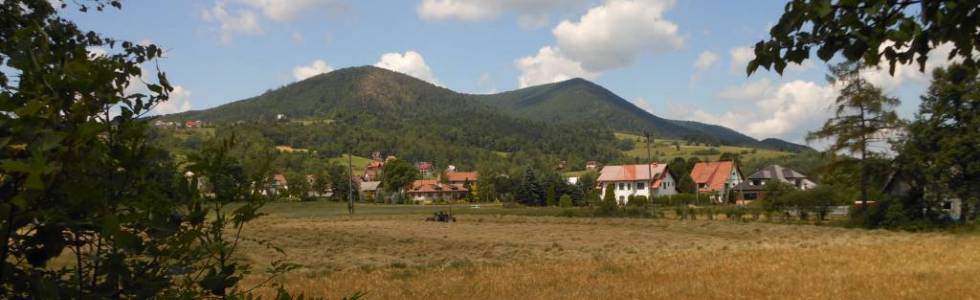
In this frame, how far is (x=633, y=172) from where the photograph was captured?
97938mm

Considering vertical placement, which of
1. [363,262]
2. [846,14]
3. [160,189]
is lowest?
[363,262]

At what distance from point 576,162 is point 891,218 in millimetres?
133471

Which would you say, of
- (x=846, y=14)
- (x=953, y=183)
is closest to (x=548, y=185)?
(x=953, y=183)

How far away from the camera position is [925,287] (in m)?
Result: 12.4

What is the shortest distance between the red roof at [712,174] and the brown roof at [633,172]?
717 centimetres

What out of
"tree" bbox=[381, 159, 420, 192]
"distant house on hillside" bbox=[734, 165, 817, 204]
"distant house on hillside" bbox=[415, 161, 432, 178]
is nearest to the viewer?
"distant house on hillside" bbox=[734, 165, 817, 204]

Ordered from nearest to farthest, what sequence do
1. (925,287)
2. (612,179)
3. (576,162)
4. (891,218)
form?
(925,287) → (891,218) → (612,179) → (576,162)

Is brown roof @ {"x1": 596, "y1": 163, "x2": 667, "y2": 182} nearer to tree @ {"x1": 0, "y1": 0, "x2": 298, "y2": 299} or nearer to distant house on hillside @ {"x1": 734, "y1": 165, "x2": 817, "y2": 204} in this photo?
distant house on hillside @ {"x1": 734, "y1": 165, "x2": 817, "y2": 204}

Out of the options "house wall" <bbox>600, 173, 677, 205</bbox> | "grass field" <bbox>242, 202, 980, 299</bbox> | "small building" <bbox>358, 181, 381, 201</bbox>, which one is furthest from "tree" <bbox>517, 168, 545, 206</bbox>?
A: "grass field" <bbox>242, 202, 980, 299</bbox>

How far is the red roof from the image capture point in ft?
323

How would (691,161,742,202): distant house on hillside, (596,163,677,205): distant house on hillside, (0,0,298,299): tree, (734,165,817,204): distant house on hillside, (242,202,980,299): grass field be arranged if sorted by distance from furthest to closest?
(691,161,742,202): distant house on hillside → (596,163,677,205): distant house on hillside → (734,165,817,204): distant house on hillside → (242,202,980,299): grass field → (0,0,298,299): tree

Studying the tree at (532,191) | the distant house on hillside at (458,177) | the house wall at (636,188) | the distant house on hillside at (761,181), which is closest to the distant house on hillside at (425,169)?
the distant house on hillside at (458,177)

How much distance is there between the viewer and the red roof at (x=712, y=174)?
98.6 metres

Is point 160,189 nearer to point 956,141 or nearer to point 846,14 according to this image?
point 846,14
